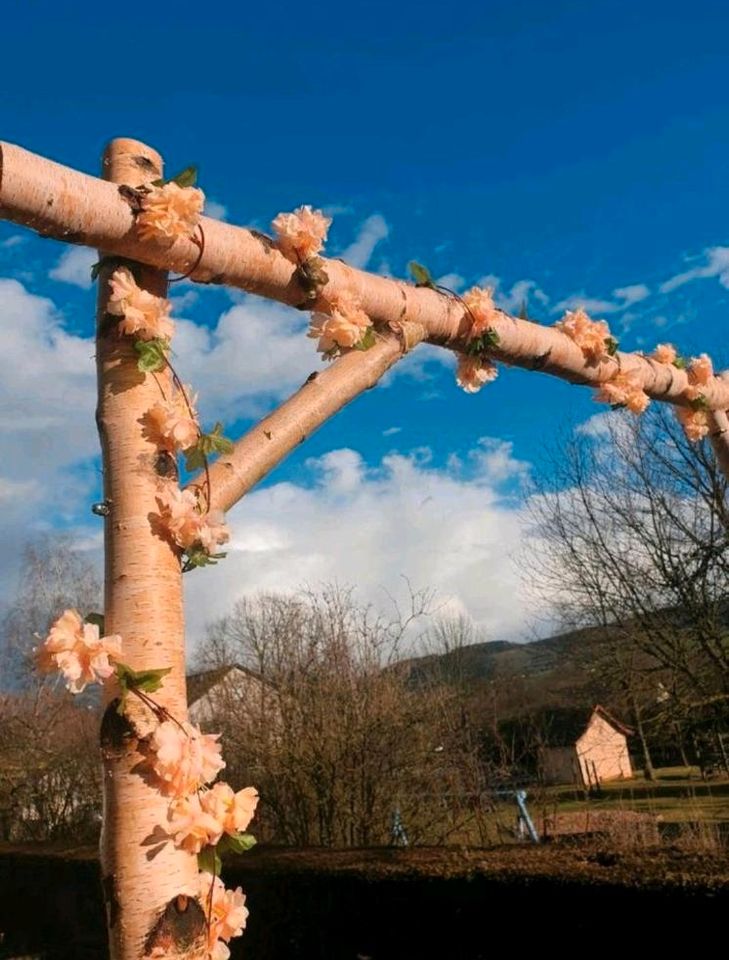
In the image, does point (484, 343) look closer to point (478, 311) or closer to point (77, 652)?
point (478, 311)

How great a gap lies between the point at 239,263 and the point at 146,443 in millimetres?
591

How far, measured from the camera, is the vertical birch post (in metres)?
1.50

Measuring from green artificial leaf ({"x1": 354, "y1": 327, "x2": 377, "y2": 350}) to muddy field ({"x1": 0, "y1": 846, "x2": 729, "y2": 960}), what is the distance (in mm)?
5137

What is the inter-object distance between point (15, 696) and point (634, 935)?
57.5 ft

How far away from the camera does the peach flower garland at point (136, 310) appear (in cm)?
184

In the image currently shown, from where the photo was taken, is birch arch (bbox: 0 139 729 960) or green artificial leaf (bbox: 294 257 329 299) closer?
birch arch (bbox: 0 139 729 960)

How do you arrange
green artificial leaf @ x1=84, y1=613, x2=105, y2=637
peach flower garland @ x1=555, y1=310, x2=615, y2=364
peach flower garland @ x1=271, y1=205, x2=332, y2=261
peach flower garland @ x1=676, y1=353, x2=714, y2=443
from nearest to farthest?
green artificial leaf @ x1=84, y1=613, x2=105, y2=637, peach flower garland @ x1=271, y1=205, x2=332, y2=261, peach flower garland @ x1=555, y1=310, x2=615, y2=364, peach flower garland @ x1=676, y1=353, x2=714, y2=443

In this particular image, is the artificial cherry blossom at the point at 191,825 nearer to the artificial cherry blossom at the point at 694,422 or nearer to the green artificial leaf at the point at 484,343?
the green artificial leaf at the point at 484,343

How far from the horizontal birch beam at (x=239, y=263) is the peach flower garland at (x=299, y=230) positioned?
43mm

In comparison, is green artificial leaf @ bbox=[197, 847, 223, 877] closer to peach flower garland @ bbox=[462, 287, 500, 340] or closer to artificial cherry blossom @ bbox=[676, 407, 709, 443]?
peach flower garland @ bbox=[462, 287, 500, 340]

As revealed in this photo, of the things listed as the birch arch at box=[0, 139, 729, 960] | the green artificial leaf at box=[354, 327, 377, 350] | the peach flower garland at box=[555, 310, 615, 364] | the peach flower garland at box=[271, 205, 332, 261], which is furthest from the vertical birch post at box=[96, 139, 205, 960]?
the peach flower garland at box=[555, 310, 615, 364]

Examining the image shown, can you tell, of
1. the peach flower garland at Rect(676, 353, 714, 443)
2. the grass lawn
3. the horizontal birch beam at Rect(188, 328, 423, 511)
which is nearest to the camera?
the horizontal birch beam at Rect(188, 328, 423, 511)

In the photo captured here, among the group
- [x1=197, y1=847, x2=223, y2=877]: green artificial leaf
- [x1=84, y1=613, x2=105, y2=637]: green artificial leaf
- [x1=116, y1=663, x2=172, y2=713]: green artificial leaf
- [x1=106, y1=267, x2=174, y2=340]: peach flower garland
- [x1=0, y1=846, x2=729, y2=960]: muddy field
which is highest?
[x1=106, y1=267, x2=174, y2=340]: peach flower garland

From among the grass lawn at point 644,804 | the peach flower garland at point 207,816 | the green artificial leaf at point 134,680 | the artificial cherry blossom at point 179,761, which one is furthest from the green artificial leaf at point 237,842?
the grass lawn at point 644,804
